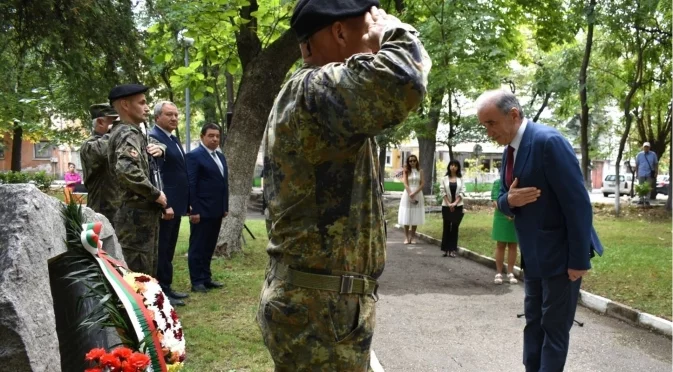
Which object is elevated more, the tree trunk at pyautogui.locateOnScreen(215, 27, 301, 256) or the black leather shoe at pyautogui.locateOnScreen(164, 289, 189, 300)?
the tree trunk at pyautogui.locateOnScreen(215, 27, 301, 256)

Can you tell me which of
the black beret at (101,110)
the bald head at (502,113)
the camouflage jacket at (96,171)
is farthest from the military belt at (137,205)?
the bald head at (502,113)

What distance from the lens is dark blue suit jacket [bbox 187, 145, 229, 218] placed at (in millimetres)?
6559

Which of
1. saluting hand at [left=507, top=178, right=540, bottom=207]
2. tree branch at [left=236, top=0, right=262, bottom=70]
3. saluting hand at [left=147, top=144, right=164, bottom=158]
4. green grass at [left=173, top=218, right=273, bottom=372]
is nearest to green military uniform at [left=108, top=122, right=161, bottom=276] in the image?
saluting hand at [left=147, top=144, right=164, bottom=158]

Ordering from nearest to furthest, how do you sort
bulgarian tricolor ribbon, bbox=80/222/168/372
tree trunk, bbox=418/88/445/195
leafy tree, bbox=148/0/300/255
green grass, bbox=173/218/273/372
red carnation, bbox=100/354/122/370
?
1. red carnation, bbox=100/354/122/370
2. bulgarian tricolor ribbon, bbox=80/222/168/372
3. green grass, bbox=173/218/273/372
4. leafy tree, bbox=148/0/300/255
5. tree trunk, bbox=418/88/445/195

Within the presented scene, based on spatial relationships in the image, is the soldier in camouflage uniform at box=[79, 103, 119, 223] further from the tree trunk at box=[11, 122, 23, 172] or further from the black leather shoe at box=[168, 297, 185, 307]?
the tree trunk at box=[11, 122, 23, 172]

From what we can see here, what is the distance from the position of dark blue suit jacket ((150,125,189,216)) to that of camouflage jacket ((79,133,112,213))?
2.64 ft

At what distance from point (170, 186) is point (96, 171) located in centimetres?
100

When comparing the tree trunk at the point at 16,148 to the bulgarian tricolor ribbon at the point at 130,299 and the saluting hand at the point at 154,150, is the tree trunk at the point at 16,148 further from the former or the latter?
the bulgarian tricolor ribbon at the point at 130,299

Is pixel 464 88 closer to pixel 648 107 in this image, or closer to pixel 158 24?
pixel 158 24

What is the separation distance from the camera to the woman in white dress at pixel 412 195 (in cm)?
1110

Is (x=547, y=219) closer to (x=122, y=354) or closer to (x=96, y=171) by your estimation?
(x=122, y=354)

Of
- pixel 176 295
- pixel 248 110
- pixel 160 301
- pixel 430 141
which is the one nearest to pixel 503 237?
pixel 176 295

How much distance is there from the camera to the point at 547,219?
11.1 feet

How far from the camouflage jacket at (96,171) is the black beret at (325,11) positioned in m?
3.78
